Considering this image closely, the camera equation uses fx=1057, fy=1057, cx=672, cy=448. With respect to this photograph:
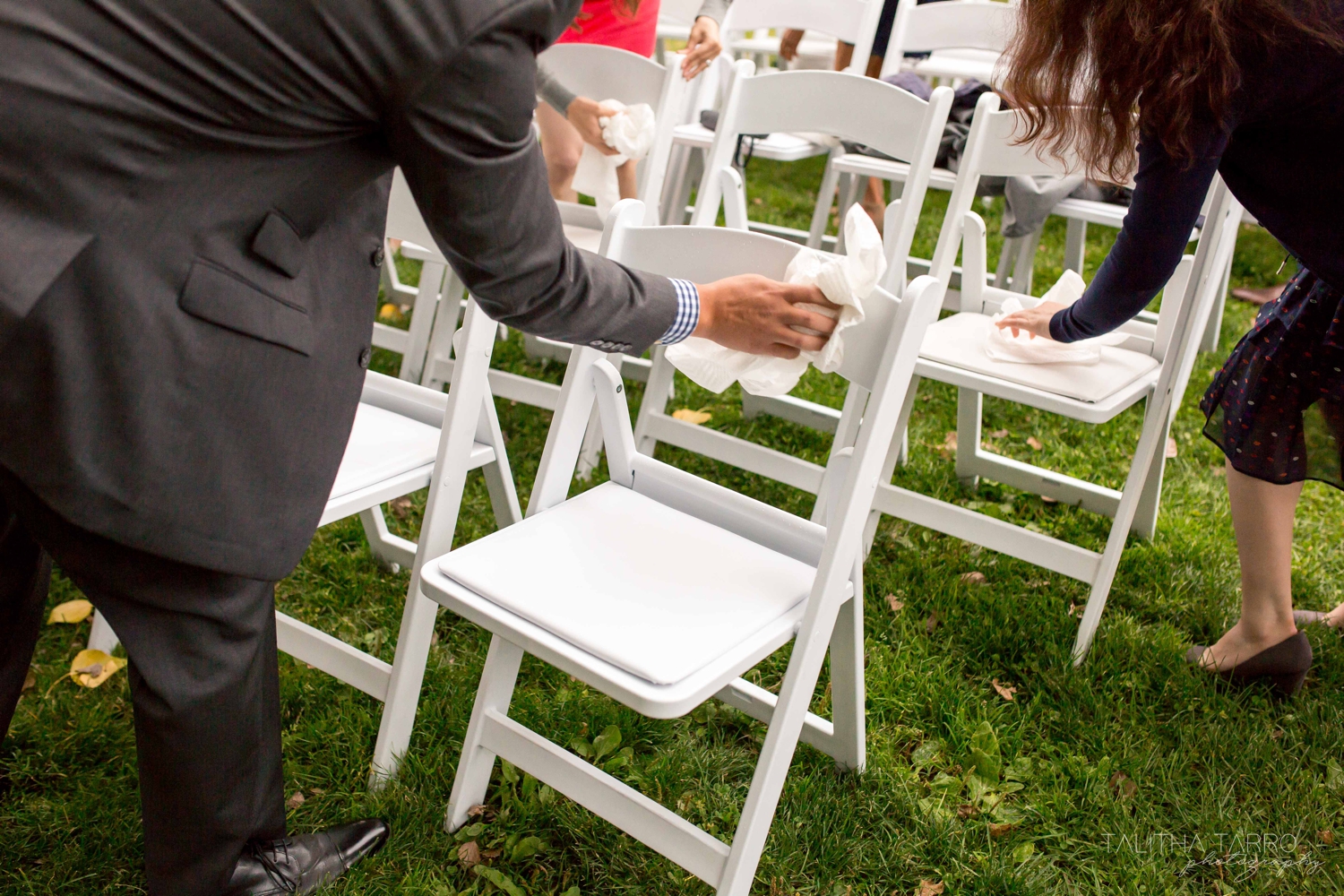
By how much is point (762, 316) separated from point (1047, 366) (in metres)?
1.13

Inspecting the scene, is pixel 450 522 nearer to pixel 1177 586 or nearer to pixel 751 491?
pixel 751 491

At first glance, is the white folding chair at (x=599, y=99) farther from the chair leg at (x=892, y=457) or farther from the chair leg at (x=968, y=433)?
the chair leg at (x=968, y=433)

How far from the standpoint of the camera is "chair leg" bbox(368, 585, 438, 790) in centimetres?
201

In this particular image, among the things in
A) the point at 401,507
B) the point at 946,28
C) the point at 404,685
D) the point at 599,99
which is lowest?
the point at 404,685

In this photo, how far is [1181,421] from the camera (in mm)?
3594

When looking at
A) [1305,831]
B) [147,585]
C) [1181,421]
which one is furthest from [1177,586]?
[147,585]

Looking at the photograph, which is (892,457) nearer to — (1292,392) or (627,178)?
(1292,392)

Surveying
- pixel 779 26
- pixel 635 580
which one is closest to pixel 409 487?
pixel 635 580

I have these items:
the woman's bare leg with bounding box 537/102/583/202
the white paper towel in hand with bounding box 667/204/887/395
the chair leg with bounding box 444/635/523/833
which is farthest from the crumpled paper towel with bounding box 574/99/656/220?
the chair leg with bounding box 444/635/523/833

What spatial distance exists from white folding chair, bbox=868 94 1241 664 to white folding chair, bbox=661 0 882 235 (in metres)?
1.36

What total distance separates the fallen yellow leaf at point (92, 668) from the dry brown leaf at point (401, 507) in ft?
2.70

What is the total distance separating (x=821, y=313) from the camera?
5.07 ft

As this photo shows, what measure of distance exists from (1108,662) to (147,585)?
→ 199cm

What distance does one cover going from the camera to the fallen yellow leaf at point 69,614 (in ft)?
8.18
